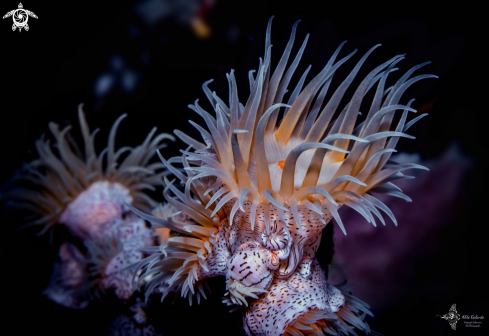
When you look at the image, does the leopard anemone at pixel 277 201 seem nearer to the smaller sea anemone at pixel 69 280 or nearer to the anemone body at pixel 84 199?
the anemone body at pixel 84 199

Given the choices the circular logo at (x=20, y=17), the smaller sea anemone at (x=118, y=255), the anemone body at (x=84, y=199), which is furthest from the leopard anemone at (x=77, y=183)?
the circular logo at (x=20, y=17)

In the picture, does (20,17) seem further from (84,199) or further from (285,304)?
(285,304)

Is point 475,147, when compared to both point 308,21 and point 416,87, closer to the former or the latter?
point 416,87

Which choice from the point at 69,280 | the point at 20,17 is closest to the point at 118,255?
the point at 69,280

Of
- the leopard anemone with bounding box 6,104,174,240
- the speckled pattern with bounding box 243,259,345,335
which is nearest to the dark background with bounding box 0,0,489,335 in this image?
the leopard anemone with bounding box 6,104,174,240

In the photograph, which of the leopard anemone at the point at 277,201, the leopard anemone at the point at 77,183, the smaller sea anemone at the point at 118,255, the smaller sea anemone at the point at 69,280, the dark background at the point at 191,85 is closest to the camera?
the leopard anemone at the point at 277,201

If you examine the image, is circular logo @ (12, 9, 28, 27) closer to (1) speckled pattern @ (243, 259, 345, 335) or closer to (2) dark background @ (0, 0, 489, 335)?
(2) dark background @ (0, 0, 489, 335)

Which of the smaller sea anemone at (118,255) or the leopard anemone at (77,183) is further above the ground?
the leopard anemone at (77,183)
